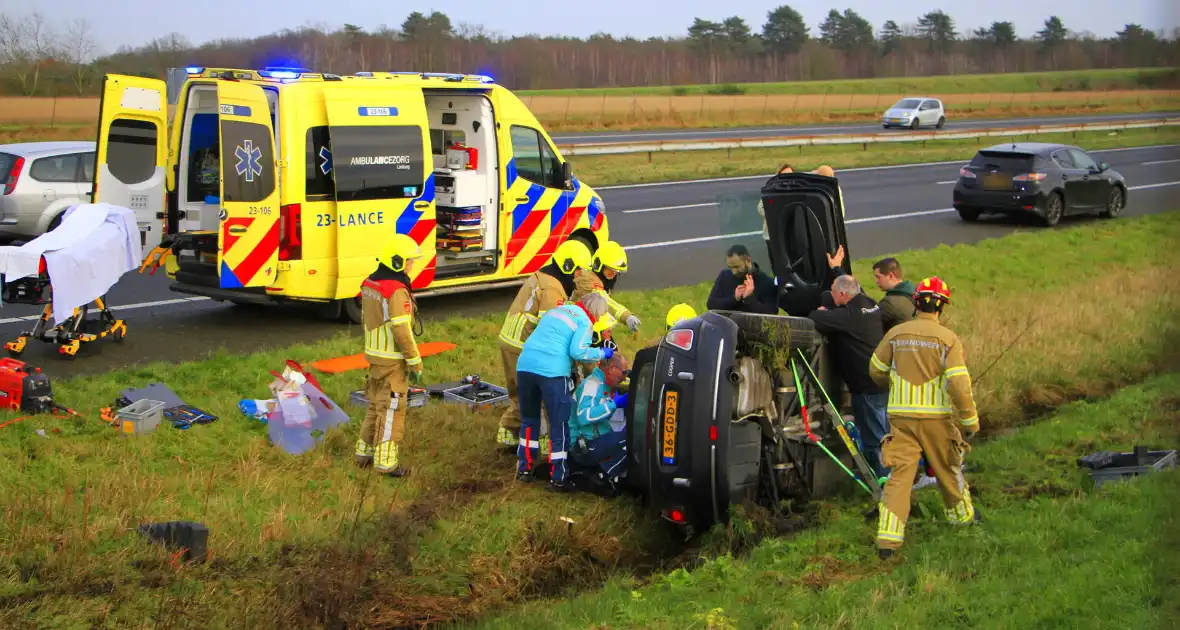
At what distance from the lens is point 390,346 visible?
805 centimetres

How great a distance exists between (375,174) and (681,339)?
235 inches

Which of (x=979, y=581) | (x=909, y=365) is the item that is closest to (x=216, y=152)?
(x=909, y=365)

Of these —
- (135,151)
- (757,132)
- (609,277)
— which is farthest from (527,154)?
(757,132)

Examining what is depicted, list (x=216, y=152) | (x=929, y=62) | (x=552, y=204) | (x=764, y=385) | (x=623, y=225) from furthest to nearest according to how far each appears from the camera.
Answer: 1. (x=929, y=62)
2. (x=623, y=225)
3. (x=552, y=204)
4. (x=216, y=152)
5. (x=764, y=385)

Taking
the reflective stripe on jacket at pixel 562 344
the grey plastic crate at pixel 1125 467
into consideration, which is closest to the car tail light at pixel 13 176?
the reflective stripe on jacket at pixel 562 344

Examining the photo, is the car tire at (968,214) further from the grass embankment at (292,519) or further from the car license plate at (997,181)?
the grass embankment at (292,519)

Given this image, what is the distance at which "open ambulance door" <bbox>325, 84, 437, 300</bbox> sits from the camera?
11.9m

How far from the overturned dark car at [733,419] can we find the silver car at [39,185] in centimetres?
1201

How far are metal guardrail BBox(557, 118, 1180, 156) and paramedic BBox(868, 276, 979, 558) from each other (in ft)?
69.2

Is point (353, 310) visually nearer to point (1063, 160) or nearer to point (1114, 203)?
point (1063, 160)

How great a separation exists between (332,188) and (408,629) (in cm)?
651

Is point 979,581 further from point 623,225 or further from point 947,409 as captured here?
point 623,225

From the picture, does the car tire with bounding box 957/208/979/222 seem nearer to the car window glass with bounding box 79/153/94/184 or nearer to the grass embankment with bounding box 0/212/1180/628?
the grass embankment with bounding box 0/212/1180/628

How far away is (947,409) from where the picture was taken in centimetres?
686
